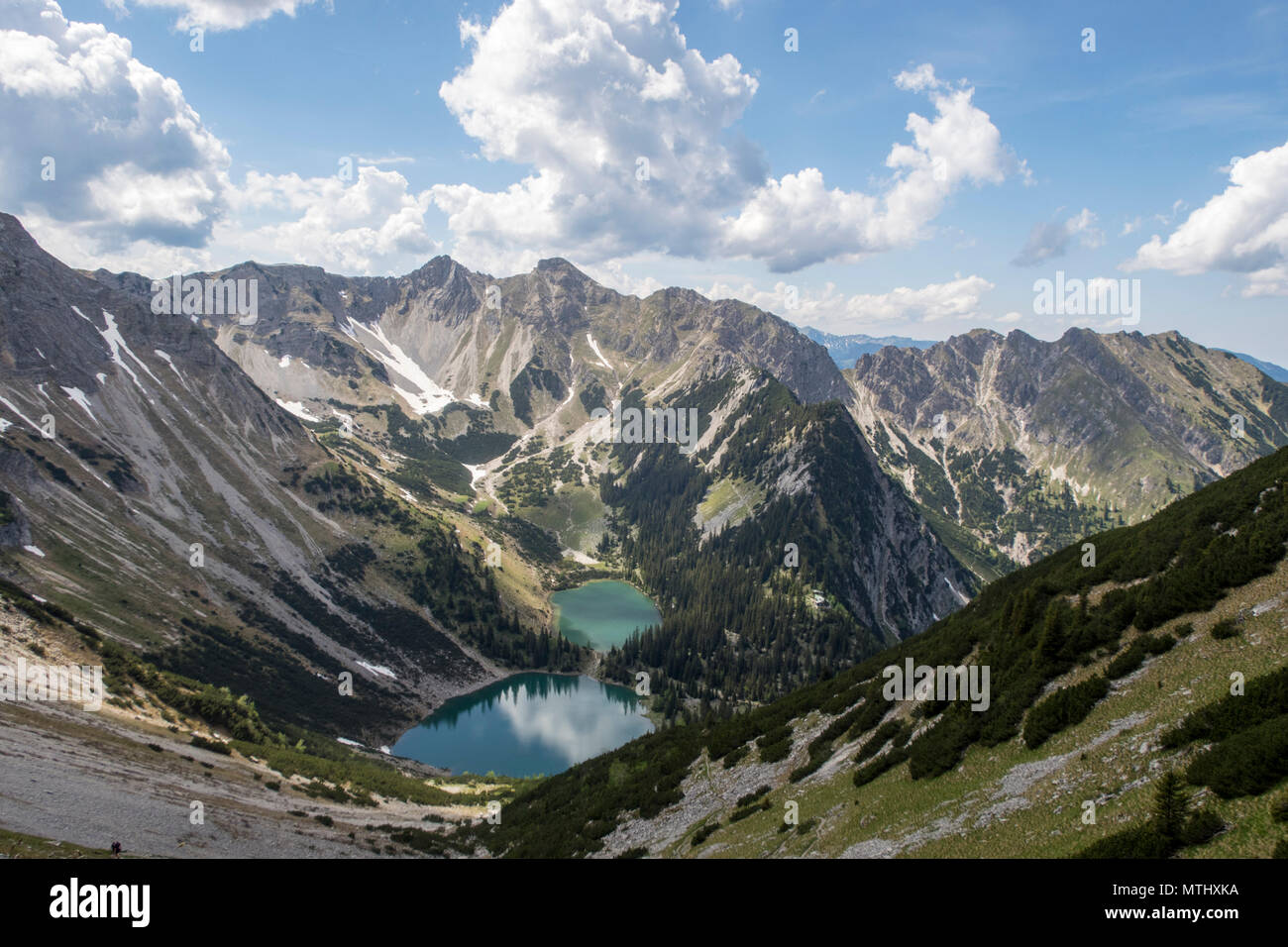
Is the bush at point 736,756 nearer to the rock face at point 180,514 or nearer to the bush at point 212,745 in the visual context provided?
the bush at point 212,745

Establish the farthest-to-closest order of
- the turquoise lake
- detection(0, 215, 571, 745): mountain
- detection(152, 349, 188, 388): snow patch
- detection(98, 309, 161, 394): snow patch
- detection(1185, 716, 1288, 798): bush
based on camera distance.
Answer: detection(152, 349, 188, 388): snow patch < detection(98, 309, 161, 394): snow patch < the turquoise lake < detection(0, 215, 571, 745): mountain < detection(1185, 716, 1288, 798): bush

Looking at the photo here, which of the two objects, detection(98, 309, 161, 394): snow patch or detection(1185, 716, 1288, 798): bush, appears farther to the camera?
detection(98, 309, 161, 394): snow patch

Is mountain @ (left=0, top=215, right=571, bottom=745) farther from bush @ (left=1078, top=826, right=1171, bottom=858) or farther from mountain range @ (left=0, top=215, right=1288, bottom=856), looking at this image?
bush @ (left=1078, top=826, right=1171, bottom=858)

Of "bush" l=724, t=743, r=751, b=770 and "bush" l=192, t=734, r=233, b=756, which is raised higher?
"bush" l=724, t=743, r=751, b=770

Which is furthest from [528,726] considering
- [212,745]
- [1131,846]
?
[1131,846]

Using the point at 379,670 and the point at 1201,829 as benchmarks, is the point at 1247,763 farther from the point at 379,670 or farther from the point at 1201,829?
the point at 379,670

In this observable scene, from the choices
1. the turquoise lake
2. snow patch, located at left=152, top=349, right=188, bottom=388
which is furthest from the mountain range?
the turquoise lake
